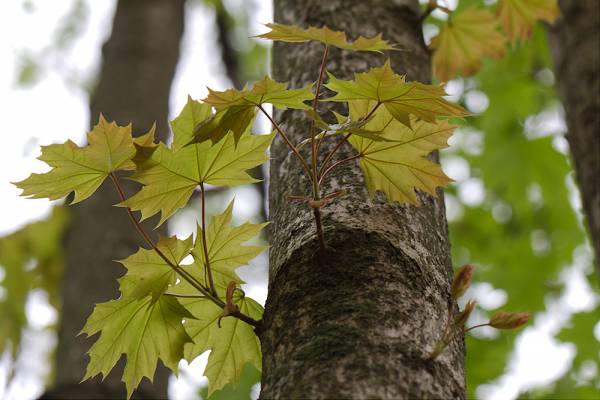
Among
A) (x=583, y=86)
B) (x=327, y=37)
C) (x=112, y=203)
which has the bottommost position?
(x=327, y=37)

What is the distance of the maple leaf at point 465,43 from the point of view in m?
1.81

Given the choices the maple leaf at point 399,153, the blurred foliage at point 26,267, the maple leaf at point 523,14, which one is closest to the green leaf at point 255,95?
the maple leaf at point 399,153

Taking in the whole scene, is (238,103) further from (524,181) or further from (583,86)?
(524,181)

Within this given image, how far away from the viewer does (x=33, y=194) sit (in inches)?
43.9

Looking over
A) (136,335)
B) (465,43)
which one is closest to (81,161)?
(136,335)

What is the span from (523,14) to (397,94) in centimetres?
123

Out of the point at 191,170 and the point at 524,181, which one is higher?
the point at 524,181

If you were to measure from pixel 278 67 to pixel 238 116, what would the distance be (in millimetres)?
654

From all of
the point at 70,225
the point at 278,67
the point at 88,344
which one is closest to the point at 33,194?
the point at 278,67

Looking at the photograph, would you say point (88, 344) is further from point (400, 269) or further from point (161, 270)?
point (400, 269)

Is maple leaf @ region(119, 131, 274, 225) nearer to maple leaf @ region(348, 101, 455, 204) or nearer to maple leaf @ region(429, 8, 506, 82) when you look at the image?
maple leaf @ region(348, 101, 455, 204)

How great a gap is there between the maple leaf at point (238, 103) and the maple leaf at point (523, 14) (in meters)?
1.20

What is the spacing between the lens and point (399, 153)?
3.51 feet

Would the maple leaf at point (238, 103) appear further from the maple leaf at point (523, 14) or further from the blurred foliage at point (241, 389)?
the blurred foliage at point (241, 389)
